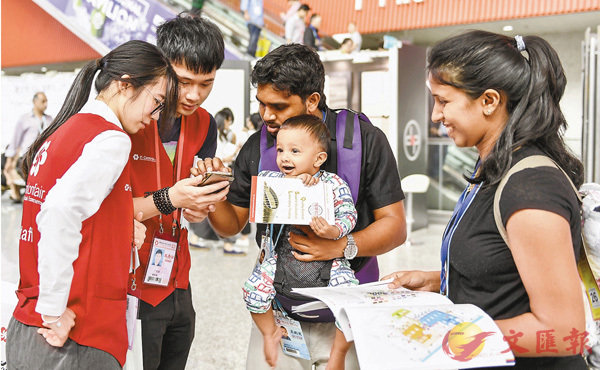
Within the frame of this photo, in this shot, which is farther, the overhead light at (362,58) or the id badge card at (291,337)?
the overhead light at (362,58)

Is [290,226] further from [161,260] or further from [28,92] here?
[28,92]

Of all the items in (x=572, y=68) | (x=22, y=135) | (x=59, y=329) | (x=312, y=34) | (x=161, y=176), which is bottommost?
(x=59, y=329)

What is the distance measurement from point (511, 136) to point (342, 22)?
43.2 ft

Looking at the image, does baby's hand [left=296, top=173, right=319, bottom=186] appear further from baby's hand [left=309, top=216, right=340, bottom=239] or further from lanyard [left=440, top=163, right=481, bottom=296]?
lanyard [left=440, top=163, right=481, bottom=296]

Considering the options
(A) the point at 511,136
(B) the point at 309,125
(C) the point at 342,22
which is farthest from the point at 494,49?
(C) the point at 342,22

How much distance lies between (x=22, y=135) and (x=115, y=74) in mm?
10432

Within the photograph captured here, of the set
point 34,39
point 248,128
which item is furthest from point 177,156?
point 34,39

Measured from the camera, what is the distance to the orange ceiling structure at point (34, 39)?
1097 centimetres

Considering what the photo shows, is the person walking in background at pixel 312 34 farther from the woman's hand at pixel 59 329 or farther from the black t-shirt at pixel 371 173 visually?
the woman's hand at pixel 59 329

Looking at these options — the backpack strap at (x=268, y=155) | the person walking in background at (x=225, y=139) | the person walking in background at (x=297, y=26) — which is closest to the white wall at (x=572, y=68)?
the person walking in background at (x=297, y=26)

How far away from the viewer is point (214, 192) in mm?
1770

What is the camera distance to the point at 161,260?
1.90 metres

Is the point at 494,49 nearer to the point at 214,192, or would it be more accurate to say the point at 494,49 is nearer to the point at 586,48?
the point at 214,192

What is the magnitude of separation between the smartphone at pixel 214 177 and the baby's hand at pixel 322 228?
31 cm
